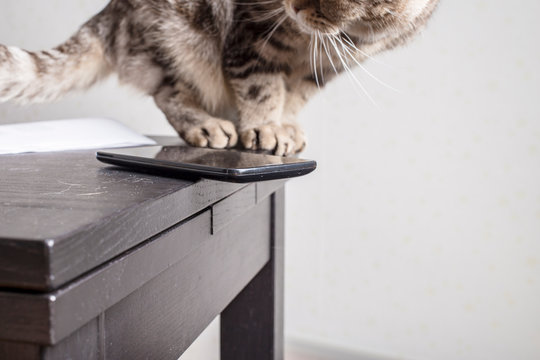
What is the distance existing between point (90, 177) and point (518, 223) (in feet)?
3.32

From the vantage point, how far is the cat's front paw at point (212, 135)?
796 millimetres

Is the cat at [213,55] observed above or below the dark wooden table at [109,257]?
above

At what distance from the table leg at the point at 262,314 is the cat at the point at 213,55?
0.15 meters

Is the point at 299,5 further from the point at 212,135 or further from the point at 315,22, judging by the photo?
the point at 212,135

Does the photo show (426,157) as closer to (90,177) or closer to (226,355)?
(226,355)

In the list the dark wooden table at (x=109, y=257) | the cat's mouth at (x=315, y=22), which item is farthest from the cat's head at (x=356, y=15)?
the dark wooden table at (x=109, y=257)

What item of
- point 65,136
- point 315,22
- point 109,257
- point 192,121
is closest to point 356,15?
point 315,22

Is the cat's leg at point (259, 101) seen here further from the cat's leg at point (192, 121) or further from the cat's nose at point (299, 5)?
the cat's nose at point (299, 5)

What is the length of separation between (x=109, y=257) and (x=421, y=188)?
105 cm

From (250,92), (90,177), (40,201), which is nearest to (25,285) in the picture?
(40,201)

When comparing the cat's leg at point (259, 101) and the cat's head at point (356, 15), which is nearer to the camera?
the cat's head at point (356, 15)

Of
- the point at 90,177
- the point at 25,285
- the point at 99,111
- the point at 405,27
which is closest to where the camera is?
the point at 25,285

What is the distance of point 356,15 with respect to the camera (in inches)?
29.6

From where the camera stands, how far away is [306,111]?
1.30 meters
